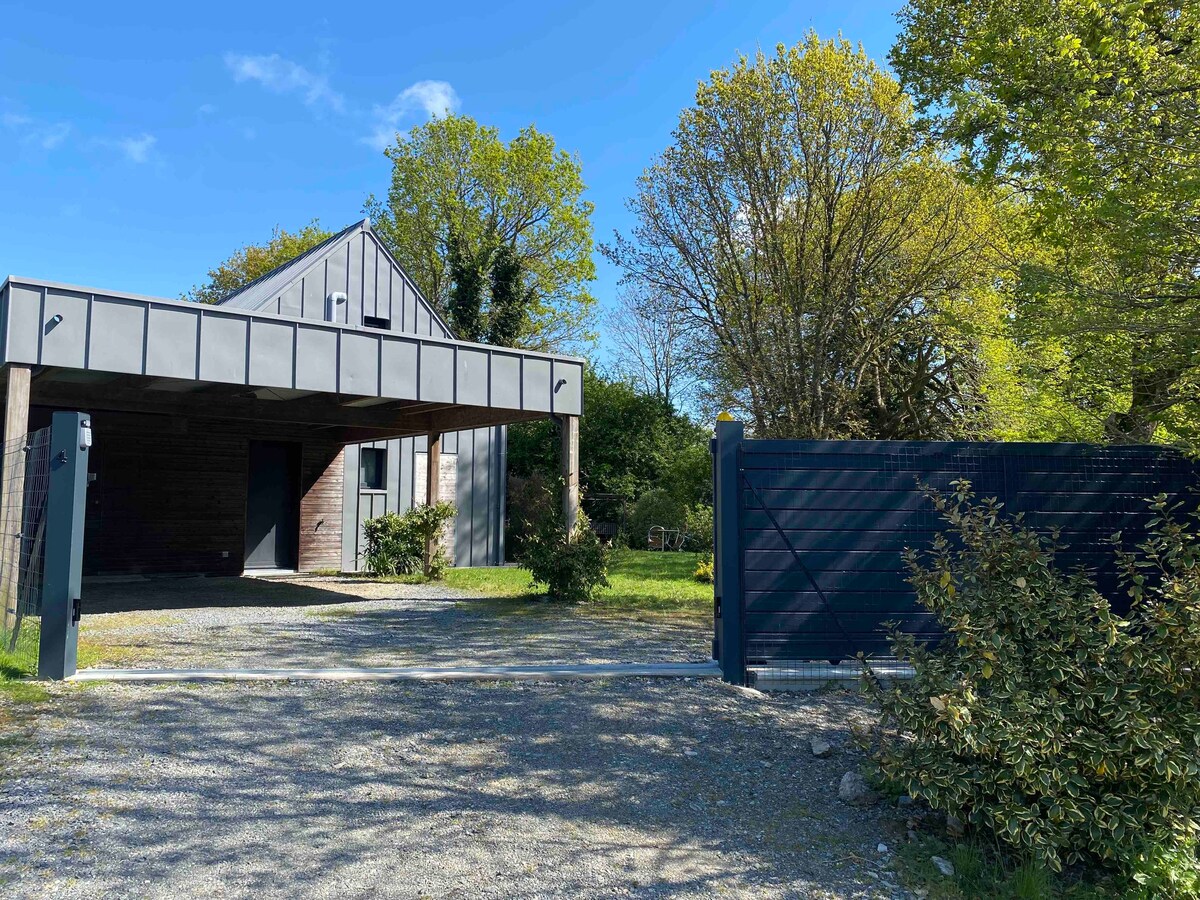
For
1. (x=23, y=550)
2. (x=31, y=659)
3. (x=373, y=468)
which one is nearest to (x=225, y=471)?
(x=373, y=468)

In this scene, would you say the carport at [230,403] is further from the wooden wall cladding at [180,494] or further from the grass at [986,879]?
the grass at [986,879]

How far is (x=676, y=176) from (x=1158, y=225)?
391 inches

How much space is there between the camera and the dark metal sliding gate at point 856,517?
20.5 feet

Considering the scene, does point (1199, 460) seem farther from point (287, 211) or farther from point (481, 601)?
point (287, 211)

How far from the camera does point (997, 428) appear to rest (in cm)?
1423

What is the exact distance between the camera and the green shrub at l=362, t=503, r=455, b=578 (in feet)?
48.9

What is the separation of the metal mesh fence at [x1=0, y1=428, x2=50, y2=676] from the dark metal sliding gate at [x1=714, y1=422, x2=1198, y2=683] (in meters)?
5.14

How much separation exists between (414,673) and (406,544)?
9.24 meters

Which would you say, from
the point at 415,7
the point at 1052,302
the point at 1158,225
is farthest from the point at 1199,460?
the point at 415,7

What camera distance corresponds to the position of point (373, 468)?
17250 millimetres

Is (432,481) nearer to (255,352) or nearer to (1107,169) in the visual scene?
(255,352)

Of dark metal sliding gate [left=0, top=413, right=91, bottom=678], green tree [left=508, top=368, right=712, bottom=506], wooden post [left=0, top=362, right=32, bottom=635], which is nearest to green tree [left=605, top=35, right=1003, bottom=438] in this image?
green tree [left=508, top=368, right=712, bottom=506]

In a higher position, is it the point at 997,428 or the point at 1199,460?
the point at 997,428

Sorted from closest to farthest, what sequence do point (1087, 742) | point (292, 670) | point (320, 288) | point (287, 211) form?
point (1087, 742) → point (292, 670) → point (320, 288) → point (287, 211)
